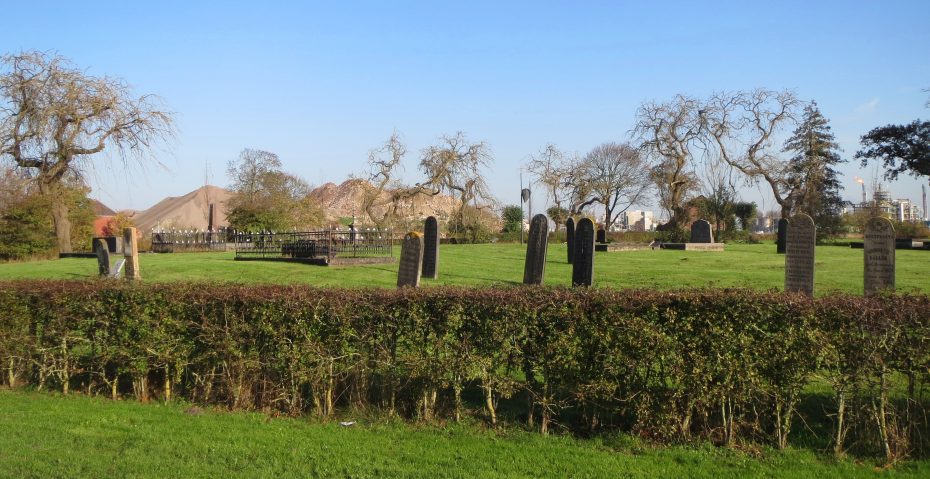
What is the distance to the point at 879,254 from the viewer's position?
38.5ft

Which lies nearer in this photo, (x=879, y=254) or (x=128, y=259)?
(x=879, y=254)

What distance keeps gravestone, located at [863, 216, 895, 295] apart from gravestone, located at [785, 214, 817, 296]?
1093mm

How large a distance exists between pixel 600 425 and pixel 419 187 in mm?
43363

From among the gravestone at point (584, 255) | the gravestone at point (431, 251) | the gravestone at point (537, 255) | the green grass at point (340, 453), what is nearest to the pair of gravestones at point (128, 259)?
the gravestone at point (431, 251)

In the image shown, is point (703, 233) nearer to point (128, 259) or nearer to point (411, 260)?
point (411, 260)

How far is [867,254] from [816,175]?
1461 inches

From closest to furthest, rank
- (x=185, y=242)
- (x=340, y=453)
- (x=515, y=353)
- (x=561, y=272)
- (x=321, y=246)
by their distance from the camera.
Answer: (x=340, y=453) < (x=515, y=353) < (x=561, y=272) < (x=321, y=246) < (x=185, y=242)

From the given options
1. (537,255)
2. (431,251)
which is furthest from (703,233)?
(537,255)

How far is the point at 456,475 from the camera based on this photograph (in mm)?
5145

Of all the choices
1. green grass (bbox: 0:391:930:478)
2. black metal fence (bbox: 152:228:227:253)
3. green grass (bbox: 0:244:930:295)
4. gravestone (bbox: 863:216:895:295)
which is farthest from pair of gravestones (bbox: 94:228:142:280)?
gravestone (bbox: 863:216:895:295)

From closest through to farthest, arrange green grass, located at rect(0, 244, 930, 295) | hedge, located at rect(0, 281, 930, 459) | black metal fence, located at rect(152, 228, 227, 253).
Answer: hedge, located at rect(0, 281, 930, 459)
green grass, located at rect(0, 244, 930, 295)
black metal fence, located at rect(152, 228, 227, 253)

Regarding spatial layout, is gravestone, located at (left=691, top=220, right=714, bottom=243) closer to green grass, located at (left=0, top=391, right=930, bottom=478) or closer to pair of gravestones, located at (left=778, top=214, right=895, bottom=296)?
pair of gravestones, located at (left=778, top=214, right=895, bottom=296)

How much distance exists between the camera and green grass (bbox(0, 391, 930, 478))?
5234 millimetres

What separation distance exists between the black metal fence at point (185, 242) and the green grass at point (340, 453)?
1203 inches
